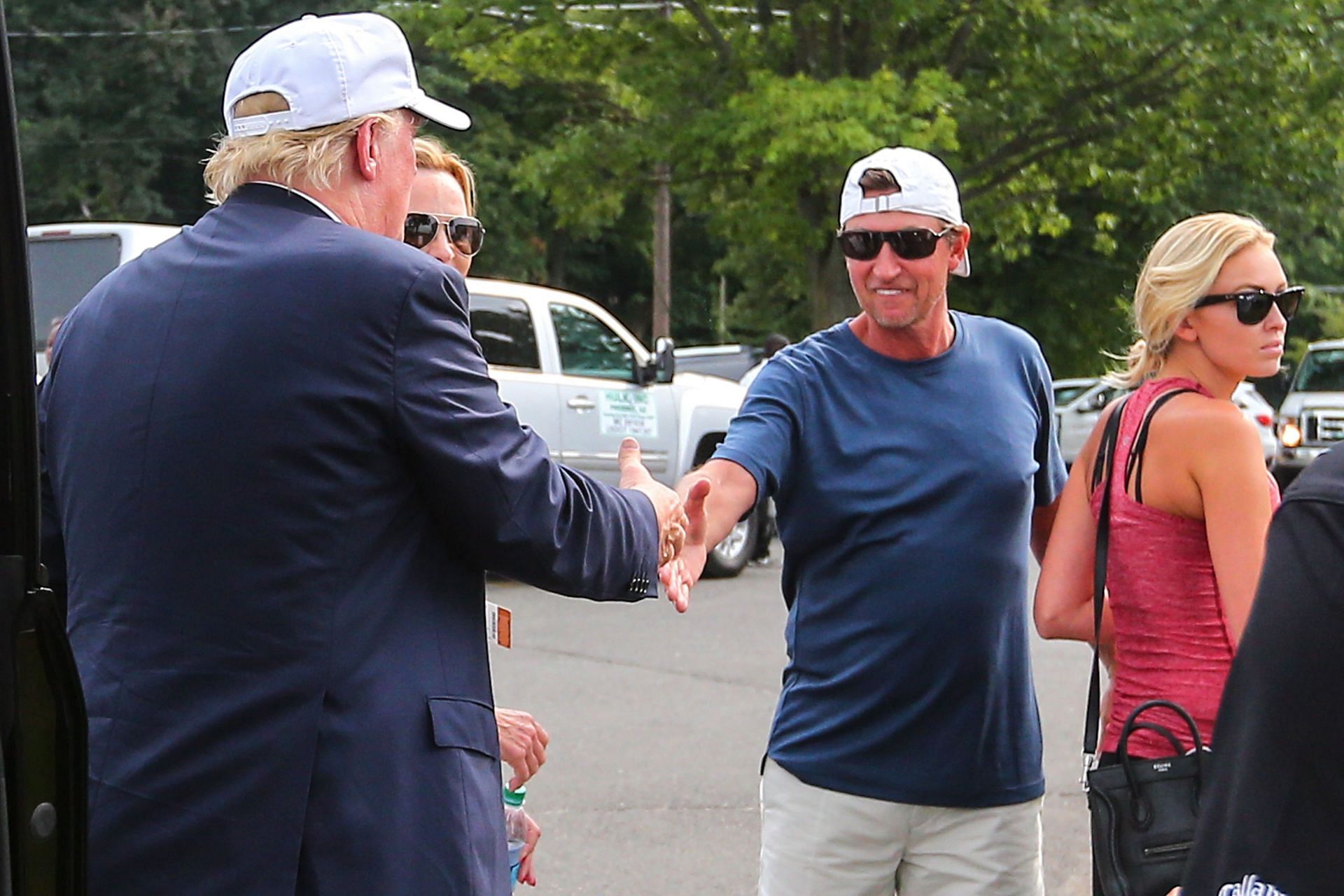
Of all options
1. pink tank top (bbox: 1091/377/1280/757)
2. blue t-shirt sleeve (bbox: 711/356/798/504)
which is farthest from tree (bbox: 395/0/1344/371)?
pink tank top (bbox: 1091/377/1280/757)

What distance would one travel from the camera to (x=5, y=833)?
5.46 feet

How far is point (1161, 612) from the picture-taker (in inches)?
111

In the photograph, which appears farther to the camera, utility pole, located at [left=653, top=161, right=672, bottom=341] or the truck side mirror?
utility pole, located at [left=653, top=161, right=672, bottom=341]

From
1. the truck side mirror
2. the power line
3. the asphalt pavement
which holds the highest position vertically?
the power line

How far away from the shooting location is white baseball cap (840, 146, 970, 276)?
3.44 metres

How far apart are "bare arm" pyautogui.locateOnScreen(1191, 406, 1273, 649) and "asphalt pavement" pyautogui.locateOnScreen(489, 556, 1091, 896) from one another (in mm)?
3060

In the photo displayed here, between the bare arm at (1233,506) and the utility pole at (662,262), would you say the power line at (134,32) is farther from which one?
the bare arm at (1233,506)

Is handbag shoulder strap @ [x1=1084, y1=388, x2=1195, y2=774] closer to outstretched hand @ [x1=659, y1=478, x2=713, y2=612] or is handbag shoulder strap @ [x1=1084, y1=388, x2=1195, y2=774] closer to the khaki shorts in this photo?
the khaki shorts

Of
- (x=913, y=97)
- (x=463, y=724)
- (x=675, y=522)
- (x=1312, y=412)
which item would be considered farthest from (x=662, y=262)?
(x=463, y=724)

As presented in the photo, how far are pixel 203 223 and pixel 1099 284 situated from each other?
30.6 meters

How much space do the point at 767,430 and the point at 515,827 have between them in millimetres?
852

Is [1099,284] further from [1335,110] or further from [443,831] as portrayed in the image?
[443,831]

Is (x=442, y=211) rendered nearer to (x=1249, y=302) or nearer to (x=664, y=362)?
(x=1249, y=302)

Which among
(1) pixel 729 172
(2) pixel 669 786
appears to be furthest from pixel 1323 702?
(1) pixel 729 172
